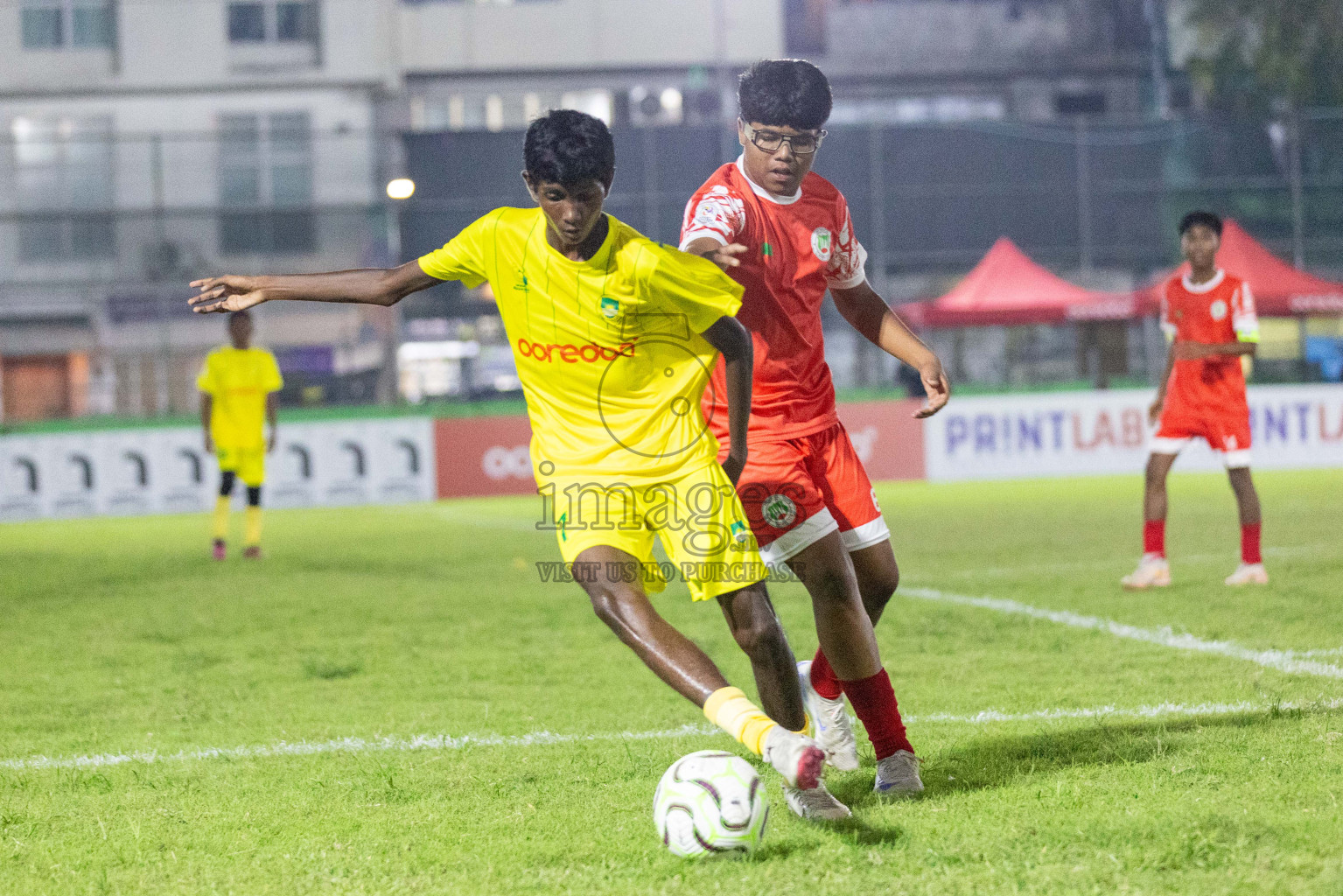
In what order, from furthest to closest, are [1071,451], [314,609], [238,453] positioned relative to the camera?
[1071,451] → [238,453] → [314,609]

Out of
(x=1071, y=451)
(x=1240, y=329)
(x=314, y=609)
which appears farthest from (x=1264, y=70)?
(x=314, y=609)

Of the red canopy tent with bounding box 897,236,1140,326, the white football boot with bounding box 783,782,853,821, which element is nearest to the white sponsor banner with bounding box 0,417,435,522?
the red canopy tent with bounding box 897,236,1140,326

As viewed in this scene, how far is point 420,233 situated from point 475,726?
58.6 feet

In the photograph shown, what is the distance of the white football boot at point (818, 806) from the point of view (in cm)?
358

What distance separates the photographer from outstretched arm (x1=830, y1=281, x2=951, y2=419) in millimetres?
3957

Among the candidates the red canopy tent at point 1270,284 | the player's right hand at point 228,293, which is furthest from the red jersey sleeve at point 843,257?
the red canopy tent at point 1270,284

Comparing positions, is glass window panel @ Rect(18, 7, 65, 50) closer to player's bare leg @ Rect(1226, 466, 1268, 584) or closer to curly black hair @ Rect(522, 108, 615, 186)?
player's bare leg @ Rect(1226, 466, 1268, 584)

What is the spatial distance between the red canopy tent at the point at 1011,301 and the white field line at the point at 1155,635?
1443cm

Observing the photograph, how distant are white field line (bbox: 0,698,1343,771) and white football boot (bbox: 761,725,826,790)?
66.2 inches

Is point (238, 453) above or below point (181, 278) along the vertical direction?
below

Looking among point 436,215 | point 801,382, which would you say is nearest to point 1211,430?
point 801,382

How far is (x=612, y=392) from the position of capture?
3.63m

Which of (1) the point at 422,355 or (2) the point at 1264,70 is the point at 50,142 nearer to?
(1) the point at 422,355

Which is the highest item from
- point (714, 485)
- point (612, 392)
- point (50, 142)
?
point (50, 142)
